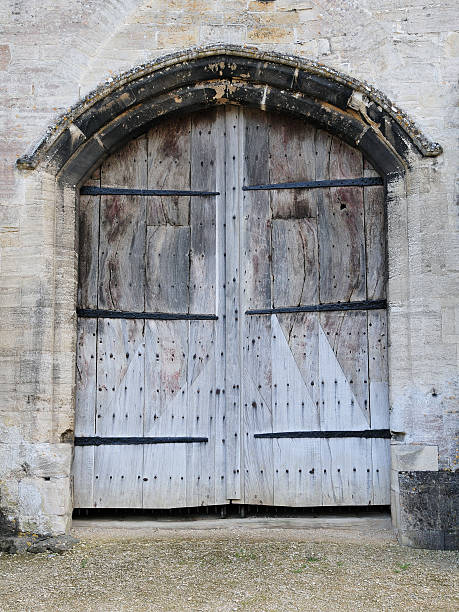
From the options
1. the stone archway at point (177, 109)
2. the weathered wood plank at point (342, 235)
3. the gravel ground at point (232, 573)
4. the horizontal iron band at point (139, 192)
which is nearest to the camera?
the gravel ground at point (232, 573)

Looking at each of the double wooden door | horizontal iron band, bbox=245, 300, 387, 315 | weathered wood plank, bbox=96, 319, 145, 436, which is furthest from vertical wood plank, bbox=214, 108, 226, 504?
weathered wood plank, bbox=96, 319, 145, 436

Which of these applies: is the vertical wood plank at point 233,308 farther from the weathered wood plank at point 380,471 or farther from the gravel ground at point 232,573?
the weathered wood plank at point 380,471

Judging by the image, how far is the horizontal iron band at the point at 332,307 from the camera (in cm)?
480

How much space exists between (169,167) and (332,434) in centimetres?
207

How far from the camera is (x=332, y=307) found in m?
4.83

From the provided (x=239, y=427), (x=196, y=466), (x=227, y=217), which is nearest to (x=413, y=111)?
(x=227, y=217)

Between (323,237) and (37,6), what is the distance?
2.39 meters

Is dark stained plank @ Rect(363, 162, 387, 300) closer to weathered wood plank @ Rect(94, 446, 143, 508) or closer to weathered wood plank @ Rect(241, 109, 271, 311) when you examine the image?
weathered wood plank @ Rect(241, 109, 271, 311)

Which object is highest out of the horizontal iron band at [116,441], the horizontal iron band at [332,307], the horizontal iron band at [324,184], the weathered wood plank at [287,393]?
the horizontal iron band at [324,184]

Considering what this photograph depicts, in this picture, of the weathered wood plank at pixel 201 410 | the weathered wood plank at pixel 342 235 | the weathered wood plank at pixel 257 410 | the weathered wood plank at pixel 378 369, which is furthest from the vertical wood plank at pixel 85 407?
the weathered wood plank at pixel 378 369

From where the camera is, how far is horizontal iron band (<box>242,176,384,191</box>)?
490cm

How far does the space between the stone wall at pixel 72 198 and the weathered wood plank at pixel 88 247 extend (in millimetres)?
159

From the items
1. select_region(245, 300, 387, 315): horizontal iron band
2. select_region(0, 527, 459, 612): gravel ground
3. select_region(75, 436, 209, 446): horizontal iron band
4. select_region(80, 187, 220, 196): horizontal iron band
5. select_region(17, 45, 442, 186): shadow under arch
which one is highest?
select_region(17, 45, 442, 186): shadow under arch

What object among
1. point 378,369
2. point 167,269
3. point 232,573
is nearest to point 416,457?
point 378,369
